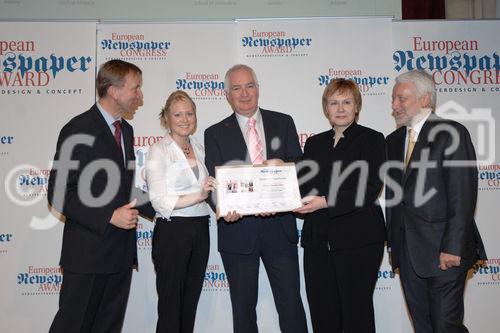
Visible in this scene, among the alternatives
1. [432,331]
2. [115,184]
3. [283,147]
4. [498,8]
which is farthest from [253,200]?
[498,8]

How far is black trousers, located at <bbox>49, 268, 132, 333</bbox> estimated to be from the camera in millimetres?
2566

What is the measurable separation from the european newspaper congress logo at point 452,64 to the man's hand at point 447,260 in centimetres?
219

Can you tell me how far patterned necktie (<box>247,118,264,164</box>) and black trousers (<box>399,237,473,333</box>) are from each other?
46.7 inches

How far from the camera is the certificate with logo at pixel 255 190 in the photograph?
9.92 ft

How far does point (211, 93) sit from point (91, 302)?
226cm

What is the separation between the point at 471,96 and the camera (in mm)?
4301

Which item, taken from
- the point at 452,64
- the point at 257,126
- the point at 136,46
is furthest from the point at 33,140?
the point at 452,64

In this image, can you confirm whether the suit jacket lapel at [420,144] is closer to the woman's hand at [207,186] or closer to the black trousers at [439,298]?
the black trousers at [439,298]

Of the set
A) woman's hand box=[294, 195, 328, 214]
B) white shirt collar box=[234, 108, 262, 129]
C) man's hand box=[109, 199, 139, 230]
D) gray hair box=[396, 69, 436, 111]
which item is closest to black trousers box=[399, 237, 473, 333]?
woman's hand box=[294, 195, 328, 214]

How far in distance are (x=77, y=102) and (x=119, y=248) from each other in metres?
1.95

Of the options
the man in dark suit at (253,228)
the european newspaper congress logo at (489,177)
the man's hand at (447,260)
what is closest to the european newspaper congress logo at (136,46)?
the man in dark suit at (253,228)

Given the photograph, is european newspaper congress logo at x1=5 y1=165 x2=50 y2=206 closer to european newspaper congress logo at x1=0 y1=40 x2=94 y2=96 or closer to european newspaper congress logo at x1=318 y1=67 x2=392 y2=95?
european newspaper congress logo at x1=0 y1=40 x2=94 y2=96

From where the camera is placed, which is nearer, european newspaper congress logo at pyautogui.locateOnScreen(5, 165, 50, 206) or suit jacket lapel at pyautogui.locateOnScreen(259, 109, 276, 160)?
suit jacket lapel at pyautogui.locateOnScreen(259, 109, 276, 160)

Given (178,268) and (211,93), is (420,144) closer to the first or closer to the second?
(178,268)
